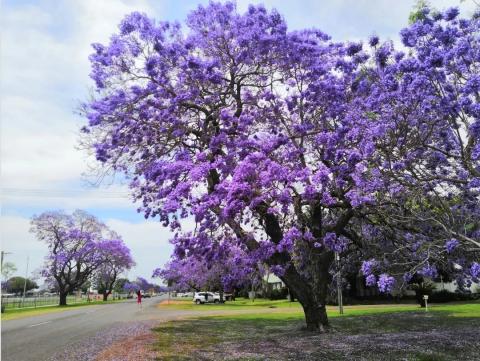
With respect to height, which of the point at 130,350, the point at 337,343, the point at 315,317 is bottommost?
the point at 130,350

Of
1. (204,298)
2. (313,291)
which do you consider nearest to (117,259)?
(204,298)

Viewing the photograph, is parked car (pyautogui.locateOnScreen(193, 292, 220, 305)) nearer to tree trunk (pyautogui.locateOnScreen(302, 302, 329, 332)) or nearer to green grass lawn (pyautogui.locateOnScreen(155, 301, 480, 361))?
green grass lawn (pyautogui.locateOnScreen(155, 301, 480, 361))

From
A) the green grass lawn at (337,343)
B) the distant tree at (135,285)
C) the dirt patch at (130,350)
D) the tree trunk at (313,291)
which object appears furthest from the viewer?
the distant tree at (135,285)

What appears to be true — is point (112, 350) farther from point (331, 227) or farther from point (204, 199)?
point (331, 227)

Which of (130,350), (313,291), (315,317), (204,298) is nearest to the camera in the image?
(130,350)

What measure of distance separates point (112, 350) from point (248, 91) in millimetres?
9352

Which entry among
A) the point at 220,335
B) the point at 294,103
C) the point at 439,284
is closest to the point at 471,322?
the point at 220,335

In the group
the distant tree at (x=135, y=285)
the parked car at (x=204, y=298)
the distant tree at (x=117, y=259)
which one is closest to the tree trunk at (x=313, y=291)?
the parked car at (x=204, y=298)

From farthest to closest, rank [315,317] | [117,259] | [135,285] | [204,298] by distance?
1. [135,285]
2. [117,259]
3. [204,298]
4. [315,317]

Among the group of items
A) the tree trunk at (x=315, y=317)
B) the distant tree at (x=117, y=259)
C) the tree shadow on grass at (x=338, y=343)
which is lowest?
the tree shadow on grass at (x=338, y=343)

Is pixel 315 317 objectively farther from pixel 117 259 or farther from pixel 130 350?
pixel 117 259

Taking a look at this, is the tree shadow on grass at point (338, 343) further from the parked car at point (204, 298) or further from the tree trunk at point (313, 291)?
the parked car at point (204, 298)

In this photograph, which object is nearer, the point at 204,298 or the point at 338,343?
the point at 338,343

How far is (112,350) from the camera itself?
1336 centimetres
